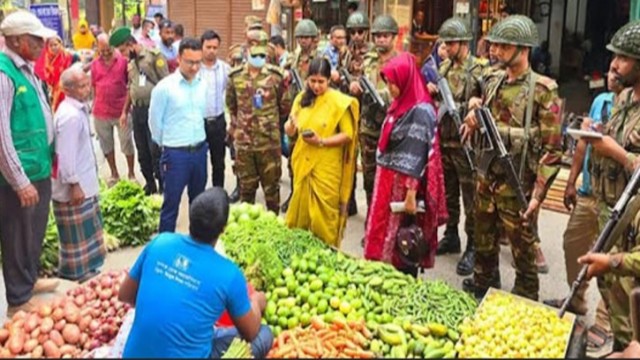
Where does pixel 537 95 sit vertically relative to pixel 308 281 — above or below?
above

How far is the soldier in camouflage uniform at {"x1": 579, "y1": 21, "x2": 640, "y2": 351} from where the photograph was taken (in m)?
4.12

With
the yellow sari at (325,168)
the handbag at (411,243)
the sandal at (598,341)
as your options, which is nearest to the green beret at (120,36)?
the yellow sari at (325,168)

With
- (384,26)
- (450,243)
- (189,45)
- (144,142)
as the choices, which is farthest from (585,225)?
(144,142)

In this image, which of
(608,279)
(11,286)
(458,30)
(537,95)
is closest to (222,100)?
(458,30)

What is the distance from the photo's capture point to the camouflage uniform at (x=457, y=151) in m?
6.36

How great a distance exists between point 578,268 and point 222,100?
430 centimetres

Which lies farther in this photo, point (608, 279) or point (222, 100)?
point (222, 100)

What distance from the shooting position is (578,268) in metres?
5.27

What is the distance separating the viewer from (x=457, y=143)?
6375 millimetres

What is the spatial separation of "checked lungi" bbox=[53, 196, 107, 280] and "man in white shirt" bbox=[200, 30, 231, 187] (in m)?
2.30

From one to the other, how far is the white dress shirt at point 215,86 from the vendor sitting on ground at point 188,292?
14.6 feet

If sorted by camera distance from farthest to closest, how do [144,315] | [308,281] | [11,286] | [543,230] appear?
[543,230] → [11,286] → [308,281] → [144,315]

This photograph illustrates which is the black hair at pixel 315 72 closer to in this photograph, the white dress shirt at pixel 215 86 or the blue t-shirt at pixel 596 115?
the blue t-shirt at pixel 596 115

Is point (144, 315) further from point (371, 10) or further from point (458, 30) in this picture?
point (371, 10)
